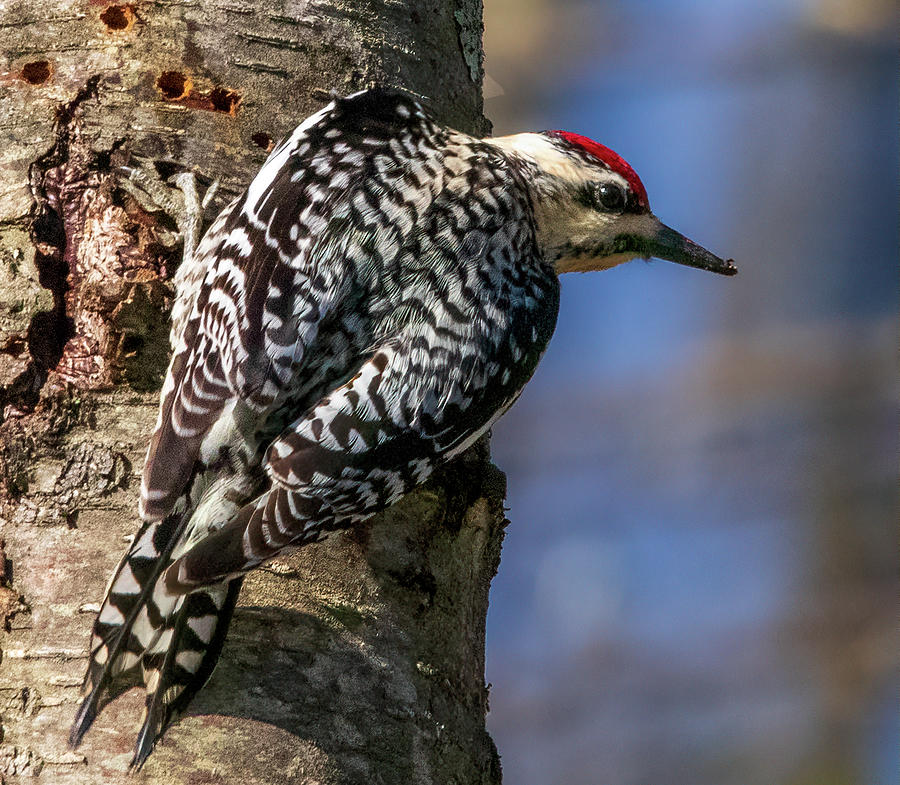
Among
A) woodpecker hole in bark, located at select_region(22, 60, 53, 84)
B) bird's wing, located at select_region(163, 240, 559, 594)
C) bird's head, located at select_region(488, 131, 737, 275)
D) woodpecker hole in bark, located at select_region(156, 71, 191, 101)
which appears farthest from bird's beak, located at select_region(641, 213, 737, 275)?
woodpecker hole in bark, located at select_region(22, 60, 53, 84)

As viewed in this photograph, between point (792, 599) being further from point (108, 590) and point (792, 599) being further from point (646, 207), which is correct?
point (108, 590)

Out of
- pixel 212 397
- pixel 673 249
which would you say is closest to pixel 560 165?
pixel 673 249

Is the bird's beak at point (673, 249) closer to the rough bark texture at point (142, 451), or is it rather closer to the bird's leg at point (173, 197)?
the rough bark texture at point (142, 451)

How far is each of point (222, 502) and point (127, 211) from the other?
26.5 inches

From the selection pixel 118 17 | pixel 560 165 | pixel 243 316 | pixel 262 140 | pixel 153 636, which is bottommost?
pixel 153 636

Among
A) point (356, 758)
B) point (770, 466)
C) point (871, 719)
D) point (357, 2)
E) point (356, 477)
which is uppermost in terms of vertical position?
point (357, 2)

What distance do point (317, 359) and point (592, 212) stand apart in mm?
1092

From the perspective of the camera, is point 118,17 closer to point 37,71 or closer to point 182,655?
point 37,71

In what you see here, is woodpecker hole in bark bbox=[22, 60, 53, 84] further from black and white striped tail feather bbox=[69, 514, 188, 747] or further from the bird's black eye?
the bird's black eye

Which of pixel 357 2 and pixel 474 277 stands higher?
pixel 357 2

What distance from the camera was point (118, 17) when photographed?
2715 mm

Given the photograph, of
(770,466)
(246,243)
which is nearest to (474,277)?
(246,243)

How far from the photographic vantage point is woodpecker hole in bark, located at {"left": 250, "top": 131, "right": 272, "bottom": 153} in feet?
8.83

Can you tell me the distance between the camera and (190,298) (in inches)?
100.0
